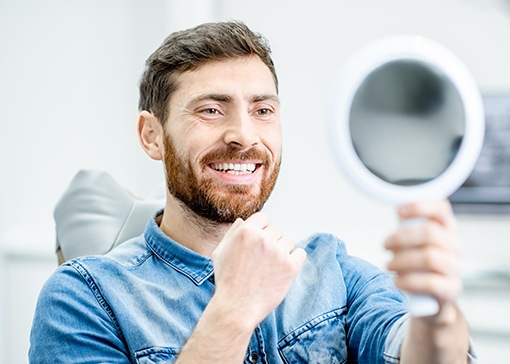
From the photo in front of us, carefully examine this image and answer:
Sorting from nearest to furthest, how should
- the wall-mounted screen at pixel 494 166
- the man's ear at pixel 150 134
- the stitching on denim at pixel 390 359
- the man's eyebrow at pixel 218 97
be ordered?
the stitching on denim at pixel 390 359, the man's eyebrow at pixel 218 97, the man's ear at pixel 150 134, the wall-mounted screen at pixel 494 166

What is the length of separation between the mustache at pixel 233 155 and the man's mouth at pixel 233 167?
0.5 inches

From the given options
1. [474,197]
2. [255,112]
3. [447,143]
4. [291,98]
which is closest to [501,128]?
Result: [474,197]

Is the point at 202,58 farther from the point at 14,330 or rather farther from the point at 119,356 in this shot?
the point at 14,330

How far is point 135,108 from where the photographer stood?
3.61 metres

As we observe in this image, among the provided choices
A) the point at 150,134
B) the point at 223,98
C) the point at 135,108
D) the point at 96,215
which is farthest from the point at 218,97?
the point at 135,108

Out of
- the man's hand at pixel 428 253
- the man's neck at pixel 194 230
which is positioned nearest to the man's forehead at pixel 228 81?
the man's neck at pixel 194 230

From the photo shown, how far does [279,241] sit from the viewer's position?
1.18m

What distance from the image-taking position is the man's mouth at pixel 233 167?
1.43 meters

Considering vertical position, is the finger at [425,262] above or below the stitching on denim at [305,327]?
above

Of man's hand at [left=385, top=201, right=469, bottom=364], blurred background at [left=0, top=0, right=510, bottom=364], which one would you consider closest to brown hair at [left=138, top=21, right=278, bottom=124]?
man's hand at [left=385, top=201, right=469, bottom=364]

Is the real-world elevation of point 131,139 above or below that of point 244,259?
above

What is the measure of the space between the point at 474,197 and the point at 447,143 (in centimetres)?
211

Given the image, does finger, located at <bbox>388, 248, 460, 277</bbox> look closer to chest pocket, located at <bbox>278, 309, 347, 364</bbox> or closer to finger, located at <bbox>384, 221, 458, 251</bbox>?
finger, located at <bbox>384, 221, 458, 251</bbox>

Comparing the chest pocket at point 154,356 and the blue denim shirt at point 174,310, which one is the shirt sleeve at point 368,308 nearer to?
the blue denim shirt at point 174,310
